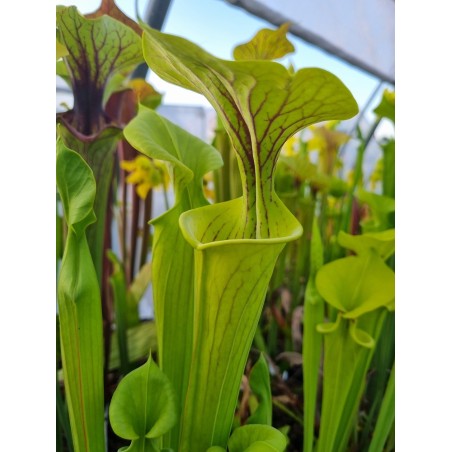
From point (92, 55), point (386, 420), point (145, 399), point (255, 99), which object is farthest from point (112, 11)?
point (386, 420)

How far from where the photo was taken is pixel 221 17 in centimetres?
72

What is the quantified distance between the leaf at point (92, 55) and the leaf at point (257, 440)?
0.99 ft

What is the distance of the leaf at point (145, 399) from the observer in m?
0.30

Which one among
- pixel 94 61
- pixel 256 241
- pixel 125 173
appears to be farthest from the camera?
pixel 125 173

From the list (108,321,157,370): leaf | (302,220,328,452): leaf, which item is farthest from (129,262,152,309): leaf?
(302,220,328,452): leaf

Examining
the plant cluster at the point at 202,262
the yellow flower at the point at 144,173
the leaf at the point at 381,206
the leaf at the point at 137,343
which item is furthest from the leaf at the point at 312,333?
the yellow flower at the point at 144,173

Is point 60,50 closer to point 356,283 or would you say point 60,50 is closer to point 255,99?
point 255,99

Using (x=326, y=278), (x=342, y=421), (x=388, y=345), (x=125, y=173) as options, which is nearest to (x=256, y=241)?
(x=326, y=278)

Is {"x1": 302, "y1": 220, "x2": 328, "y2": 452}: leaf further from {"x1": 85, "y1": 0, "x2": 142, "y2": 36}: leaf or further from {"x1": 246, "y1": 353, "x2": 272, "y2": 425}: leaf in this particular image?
{"x1": 85, "y1": 0, "x2": 142, "y2": 36}: leaf

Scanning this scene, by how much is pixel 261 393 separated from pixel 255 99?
0.25 metres

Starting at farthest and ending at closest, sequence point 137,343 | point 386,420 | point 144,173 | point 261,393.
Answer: point 144,173 < point 137,343 < point 386,420 < point 261,393

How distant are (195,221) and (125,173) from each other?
0.52m

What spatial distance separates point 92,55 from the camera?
40 centimetres

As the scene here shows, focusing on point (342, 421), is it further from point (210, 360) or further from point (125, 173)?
point (125, 173)
